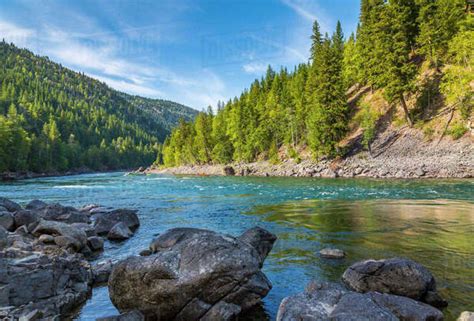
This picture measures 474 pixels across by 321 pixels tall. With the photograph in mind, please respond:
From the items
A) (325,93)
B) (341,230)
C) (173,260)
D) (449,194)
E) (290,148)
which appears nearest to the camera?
(173,260)

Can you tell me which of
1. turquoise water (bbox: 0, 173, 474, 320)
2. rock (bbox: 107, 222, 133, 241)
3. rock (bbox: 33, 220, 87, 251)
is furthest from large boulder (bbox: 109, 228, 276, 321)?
rock (bbox: 107, 222, 133, 241)

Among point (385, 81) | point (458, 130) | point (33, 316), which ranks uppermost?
point (385, 81)

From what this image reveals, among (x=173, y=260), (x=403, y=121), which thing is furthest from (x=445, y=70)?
(x=173, y=260)

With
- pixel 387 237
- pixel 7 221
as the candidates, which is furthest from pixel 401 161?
pixel 7 221

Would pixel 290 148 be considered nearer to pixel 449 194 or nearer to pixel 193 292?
pixel 449 194

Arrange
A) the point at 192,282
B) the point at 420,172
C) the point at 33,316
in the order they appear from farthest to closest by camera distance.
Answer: the point at 420,172 < the point at 192,282 < the point at 33,316

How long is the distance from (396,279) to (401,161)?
4058 centimetres

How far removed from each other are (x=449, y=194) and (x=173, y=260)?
2527 centimetres

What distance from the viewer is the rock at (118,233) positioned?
14.5m

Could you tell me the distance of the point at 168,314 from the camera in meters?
6.79

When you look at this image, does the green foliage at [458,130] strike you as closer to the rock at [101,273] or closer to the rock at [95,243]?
the rock at [95,243]

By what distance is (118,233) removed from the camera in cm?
1459

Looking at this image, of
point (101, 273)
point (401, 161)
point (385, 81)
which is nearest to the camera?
point (101, 273)

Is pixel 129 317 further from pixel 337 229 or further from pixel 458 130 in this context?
pixel 458 130
